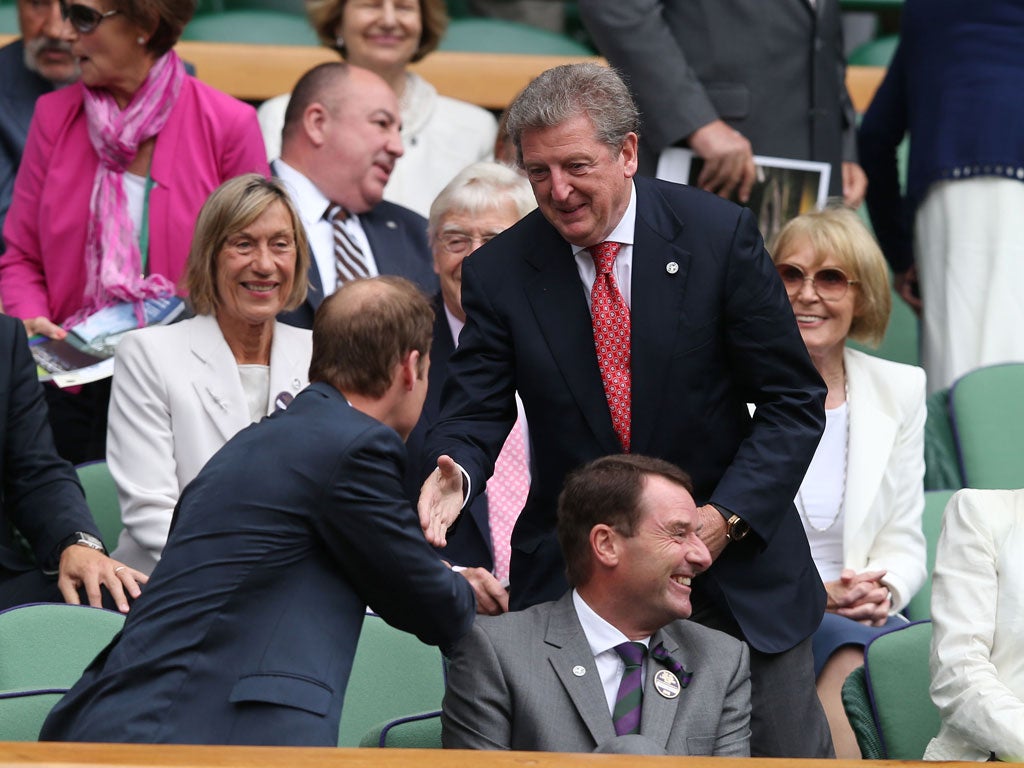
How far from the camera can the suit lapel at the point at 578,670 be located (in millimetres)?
2650

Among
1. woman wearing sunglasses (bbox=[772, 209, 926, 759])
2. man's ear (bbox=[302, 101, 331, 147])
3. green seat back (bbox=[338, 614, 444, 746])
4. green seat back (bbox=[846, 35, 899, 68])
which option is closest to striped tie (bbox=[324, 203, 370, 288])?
man's ear (bbox=[302, 101, 331, 147])

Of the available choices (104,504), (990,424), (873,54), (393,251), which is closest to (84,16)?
(393,251)

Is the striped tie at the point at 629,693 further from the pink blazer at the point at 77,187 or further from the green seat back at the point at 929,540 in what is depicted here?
the pink blazer at the point at 77,187

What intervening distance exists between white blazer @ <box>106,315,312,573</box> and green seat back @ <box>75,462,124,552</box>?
4.3 inches

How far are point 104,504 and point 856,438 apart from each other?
159 cm

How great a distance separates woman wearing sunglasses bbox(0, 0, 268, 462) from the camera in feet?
13.3

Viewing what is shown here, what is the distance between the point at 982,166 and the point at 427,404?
166cm

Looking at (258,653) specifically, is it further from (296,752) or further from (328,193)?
(328,193)

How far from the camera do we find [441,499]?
262 cm

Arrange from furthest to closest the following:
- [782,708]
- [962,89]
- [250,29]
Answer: [250,29] < [962,89] < [782,708]

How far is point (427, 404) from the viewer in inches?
146

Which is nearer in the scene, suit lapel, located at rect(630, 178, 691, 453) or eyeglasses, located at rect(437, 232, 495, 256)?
suit lapel, located at rect(630, 178, 691, 453)

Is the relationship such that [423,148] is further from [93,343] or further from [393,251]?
[93,343]

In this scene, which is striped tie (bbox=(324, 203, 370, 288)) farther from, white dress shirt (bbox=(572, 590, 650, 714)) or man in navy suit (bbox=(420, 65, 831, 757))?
white dress shirt (bbox=(572, 590, 650, 714))
